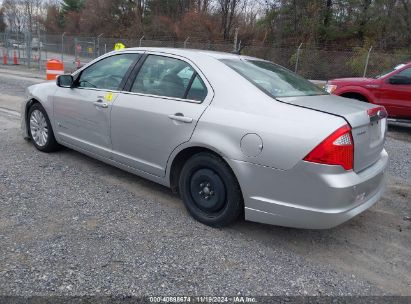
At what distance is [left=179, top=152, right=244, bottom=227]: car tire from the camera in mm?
3442

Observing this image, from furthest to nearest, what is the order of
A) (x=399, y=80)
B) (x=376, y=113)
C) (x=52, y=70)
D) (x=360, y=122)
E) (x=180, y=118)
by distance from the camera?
(x=52, y=70), (x=399, y=80), (x=180, y=118), (x=376, y=113), (x=360, y=122)

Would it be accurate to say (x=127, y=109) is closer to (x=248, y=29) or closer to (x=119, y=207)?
(x=119, y=207)

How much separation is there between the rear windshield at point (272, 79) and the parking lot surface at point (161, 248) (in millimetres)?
1319

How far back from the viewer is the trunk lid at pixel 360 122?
3201mm

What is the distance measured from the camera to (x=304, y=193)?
3078 millimetres

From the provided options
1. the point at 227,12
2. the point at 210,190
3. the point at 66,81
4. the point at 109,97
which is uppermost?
the point at 227,12

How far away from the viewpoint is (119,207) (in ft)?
13.1

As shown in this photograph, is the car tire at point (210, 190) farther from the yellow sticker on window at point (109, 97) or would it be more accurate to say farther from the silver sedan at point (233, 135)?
the yellow sticker on window at point (109, 97)

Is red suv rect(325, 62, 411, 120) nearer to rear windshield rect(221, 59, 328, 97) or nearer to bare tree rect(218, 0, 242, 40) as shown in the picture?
rear windshield rect(221, 59, 328, 97)

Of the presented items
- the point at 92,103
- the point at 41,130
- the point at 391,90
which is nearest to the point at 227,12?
the point at 391,90

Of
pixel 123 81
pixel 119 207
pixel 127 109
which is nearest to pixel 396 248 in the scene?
pixel 119 207

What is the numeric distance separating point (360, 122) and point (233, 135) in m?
1.05

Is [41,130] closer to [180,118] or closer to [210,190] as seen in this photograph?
[180,118]

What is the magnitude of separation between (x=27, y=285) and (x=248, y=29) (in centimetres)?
3510
